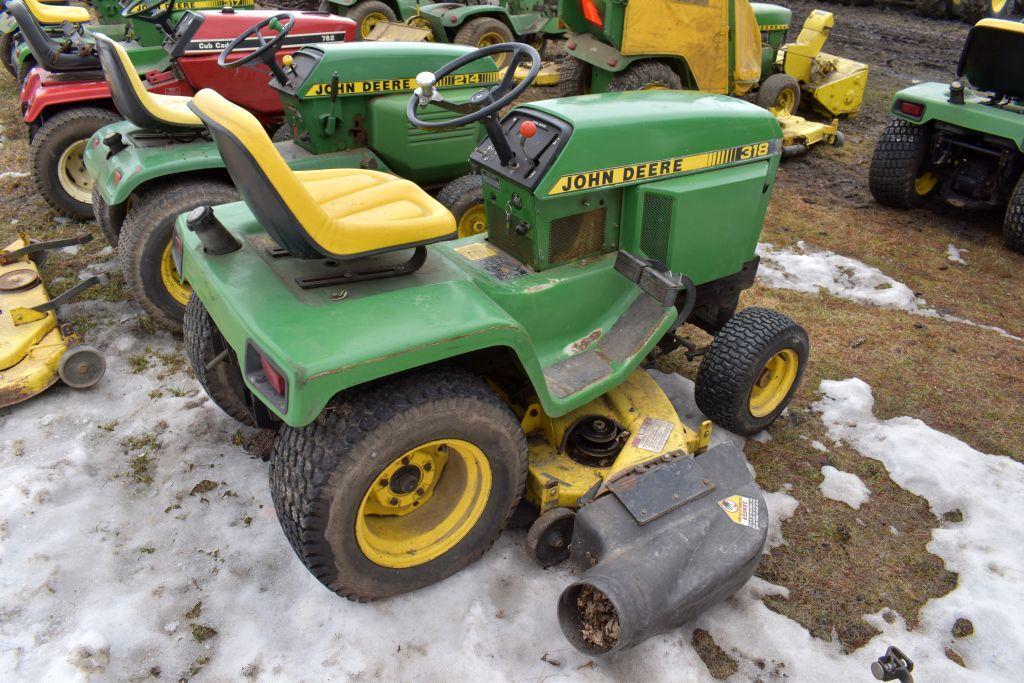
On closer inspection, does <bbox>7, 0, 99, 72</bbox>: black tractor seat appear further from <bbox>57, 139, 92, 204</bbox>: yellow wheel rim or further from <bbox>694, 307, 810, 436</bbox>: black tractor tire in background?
<bbox>694, 307, 810, 436</bbox>: black tractor tire in background

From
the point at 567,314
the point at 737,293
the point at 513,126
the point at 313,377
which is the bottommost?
the point at 737,293

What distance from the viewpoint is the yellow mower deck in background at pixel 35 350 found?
Result: 3439 millimetres

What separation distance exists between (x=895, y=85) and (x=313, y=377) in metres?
10.0

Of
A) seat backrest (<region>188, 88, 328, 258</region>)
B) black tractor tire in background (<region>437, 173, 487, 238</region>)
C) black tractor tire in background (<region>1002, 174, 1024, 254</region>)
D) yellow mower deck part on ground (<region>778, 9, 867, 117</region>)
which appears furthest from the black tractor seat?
black tractor tire in background (<region>1002, 174, 1024, 254</region>)

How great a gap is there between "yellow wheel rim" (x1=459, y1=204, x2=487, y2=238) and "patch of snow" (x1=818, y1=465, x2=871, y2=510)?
2405 millimetres

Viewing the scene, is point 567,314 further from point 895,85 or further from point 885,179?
point 895,85

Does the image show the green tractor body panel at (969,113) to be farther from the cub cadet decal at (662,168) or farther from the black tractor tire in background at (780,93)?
the cub cadet decal at (662,168)

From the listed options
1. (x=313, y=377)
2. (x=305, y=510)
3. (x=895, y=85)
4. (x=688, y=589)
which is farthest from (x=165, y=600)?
(x=895, y=85)

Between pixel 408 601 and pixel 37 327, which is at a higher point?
pixel 37 327

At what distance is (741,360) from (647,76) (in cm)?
430

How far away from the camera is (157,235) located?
12.8 feet

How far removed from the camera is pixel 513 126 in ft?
9.80

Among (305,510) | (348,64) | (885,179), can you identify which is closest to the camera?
(305,510)

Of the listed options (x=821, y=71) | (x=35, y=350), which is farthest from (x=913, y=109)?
(x=35, y=350)
